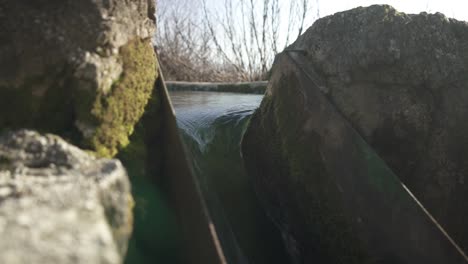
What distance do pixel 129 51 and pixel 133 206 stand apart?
683mm

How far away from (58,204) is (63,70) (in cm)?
61

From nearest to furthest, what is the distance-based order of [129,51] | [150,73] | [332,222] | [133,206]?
[133,206] → [129,51] → [150,73] → [332,222]

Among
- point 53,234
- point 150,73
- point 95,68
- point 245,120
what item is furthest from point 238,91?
point 53,234

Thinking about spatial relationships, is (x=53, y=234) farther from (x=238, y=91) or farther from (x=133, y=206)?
(x=238, y=91)

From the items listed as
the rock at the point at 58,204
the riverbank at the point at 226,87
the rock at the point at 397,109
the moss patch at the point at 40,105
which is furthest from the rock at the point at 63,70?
the riverbank at the point at 226,87

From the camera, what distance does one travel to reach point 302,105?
→ 2404 mm

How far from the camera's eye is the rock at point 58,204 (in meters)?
0.92

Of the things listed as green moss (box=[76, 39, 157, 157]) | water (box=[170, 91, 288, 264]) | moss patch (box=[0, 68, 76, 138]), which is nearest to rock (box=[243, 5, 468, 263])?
water (box=[170, 91, 288, 264])

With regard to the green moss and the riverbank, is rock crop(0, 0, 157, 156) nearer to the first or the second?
the green moss

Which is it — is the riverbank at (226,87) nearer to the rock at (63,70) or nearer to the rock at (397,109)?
the rock at (397,109)

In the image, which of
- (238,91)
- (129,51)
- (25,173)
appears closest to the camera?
(25,173)

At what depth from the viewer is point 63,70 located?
1.46m

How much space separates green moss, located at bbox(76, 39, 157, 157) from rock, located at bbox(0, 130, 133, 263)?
0.69ft

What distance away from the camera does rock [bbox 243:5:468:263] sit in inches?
94.3
